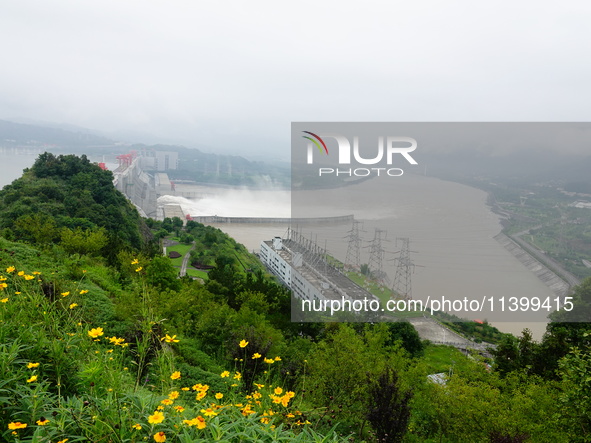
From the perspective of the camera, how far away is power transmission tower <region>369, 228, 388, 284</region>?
11.4m

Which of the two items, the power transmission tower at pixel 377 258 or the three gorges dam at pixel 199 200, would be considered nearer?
the power transmission tower at pixel 377 258

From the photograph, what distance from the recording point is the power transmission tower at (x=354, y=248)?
12438 mm

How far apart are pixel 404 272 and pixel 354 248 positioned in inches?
86.0

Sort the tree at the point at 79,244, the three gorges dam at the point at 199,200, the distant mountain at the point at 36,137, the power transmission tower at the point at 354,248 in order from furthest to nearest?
the distant mountain at the point at 36,137, the three gorges dam at the point at 199,200, the power transmission tower at the point at 354,248, the tree at the point at 79,244

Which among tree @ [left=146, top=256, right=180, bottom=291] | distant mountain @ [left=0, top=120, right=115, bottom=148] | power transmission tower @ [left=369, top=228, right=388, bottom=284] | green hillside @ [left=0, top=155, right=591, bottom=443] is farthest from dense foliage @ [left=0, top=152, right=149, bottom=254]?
distant mountain @ [left=0, top=120, right=115, bottom=148]

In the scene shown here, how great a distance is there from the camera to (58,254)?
6.34 m

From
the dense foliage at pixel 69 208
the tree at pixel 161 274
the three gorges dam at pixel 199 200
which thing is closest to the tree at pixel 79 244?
the dense foliage at pixel 69 208

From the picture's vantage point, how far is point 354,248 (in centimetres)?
1309

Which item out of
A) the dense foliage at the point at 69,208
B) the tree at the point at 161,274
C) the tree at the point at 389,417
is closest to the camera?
the tree at the point at 389,417

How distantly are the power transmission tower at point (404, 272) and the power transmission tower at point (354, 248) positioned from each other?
59.8 inches

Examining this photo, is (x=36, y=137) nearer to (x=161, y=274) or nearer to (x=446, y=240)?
(x=161, y=274)

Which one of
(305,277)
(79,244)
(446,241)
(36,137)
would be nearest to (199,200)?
(305,277)

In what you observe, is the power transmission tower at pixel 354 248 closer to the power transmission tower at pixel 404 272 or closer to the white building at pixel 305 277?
the white building at pixel 305 277

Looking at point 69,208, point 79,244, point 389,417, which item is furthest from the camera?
point 69,208
